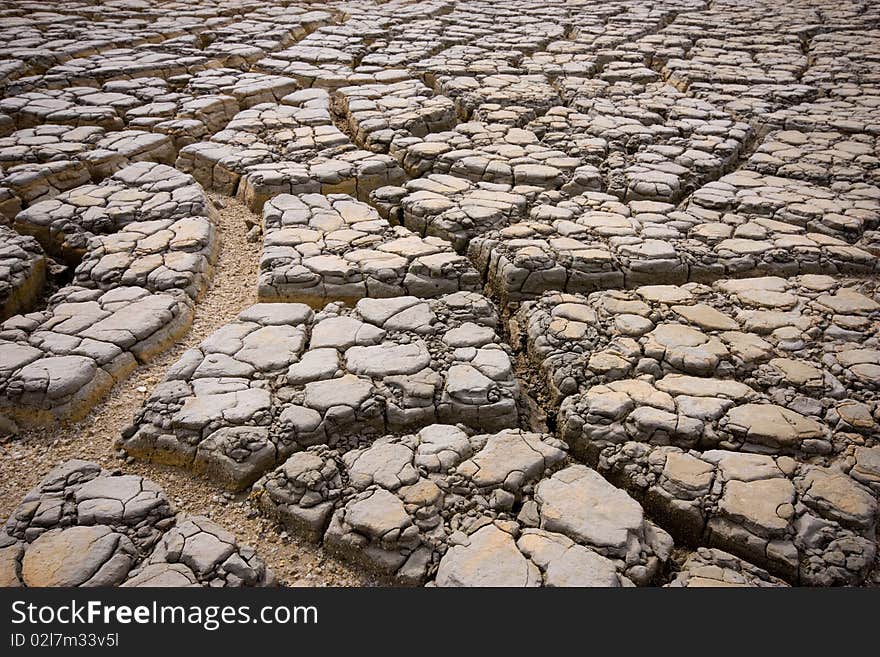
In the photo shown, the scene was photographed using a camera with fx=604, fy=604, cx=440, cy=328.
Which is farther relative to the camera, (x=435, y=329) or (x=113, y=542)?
(x=435, y=329)

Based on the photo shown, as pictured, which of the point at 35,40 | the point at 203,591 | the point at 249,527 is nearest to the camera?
the point at 203,591

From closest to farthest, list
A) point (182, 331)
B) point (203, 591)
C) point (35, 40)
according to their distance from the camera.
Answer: point (203, 591) → point (182, 331) → point (35, 40)

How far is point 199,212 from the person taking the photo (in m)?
3.20

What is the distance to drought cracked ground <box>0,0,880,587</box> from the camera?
1.66 m

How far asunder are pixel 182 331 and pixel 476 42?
4.67 metres

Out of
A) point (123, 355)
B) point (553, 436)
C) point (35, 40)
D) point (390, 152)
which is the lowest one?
point (553, 436)

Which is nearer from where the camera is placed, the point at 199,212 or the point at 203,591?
the point at 203,591

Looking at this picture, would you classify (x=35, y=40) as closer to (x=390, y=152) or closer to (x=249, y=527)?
(x=390, y=152)

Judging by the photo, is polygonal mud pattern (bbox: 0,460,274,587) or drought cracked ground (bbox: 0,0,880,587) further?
drought cracked ground (bbox: 0,0,880,587)

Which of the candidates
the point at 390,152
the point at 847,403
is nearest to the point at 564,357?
the point at 847,403

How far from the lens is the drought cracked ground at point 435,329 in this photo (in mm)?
1657

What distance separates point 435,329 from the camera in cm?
A: 239

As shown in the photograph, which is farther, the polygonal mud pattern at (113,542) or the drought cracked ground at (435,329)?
the drought cracked ground at (435,329)

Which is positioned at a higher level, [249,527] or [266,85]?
[266,85]
